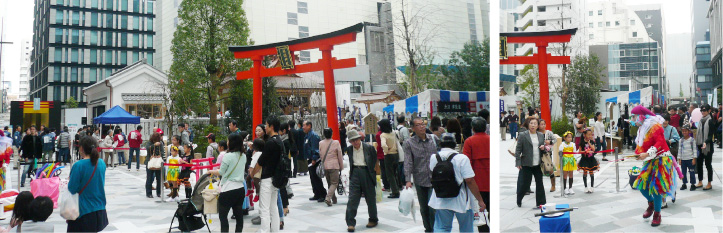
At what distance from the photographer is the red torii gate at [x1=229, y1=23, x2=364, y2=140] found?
636 cm

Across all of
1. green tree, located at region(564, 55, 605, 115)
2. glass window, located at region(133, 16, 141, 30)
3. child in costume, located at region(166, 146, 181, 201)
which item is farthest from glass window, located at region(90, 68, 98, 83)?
green tree, located at region(564, 55, 605, 115)

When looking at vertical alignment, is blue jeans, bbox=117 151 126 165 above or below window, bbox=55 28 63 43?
below

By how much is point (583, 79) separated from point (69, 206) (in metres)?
4.72

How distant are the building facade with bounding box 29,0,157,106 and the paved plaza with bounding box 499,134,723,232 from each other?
14.6 ft

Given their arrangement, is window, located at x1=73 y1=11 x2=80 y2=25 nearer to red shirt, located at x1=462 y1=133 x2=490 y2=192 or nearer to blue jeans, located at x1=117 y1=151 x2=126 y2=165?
red shirt, located at x1=462 y1=133 x2=490 y2=192

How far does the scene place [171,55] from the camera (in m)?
7.30

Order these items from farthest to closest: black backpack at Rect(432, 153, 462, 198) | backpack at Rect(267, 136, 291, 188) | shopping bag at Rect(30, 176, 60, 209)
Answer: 1. backpack at Rect(267, 136, 291, 188)
2. shopping bag at Rect(30, 176, 60, 209)
3. black backpack at Rect(432, 153, 462, 198)

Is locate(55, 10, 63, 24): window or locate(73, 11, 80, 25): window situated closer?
locate(55, 10, 63, 24): window

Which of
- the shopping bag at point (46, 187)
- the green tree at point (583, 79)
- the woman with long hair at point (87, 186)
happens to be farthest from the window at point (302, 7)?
the woman with long hair at point (87, 186)

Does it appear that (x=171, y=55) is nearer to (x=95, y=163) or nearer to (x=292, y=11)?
(x=292, y=11)

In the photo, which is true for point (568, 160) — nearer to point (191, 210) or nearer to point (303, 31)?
point (303, 31)

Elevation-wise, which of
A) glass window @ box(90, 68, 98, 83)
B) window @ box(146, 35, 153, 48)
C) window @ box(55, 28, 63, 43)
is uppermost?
window @ box(146, 35, 153, 48)

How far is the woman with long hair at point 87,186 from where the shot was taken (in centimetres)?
306

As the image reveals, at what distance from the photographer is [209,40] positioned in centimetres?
643
